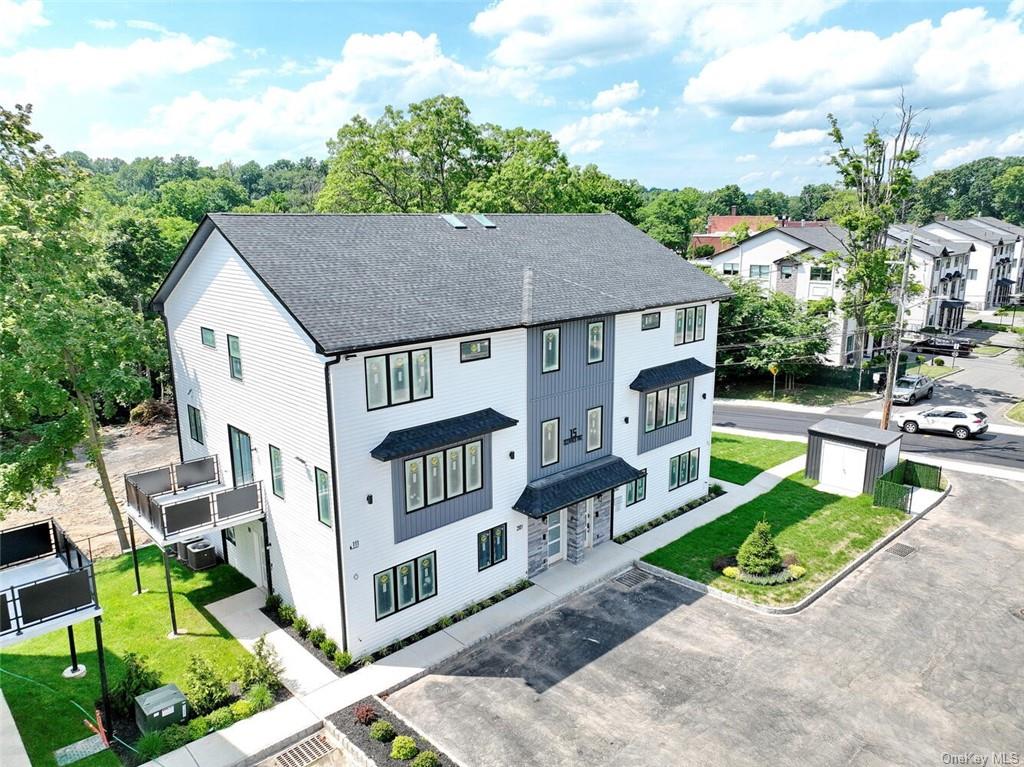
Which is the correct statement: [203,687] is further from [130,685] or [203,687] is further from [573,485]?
[573,485]

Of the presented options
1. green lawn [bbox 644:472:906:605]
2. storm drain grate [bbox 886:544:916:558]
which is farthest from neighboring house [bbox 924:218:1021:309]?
storm drain grate [bbox 886:544:916:558]

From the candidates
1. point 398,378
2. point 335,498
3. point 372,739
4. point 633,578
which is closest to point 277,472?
point 335,498

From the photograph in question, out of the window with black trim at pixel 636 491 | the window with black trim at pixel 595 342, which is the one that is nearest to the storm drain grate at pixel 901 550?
the window with black trim at pixel 636 491

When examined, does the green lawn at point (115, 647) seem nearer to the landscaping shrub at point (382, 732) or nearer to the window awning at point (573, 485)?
the landscaping shrub at point (382, 732)

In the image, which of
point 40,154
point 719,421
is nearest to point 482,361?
point 40,154

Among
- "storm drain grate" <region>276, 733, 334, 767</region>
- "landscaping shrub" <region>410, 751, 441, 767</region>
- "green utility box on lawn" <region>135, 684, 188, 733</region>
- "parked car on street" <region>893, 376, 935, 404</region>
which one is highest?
"parked car on street" <region>893, 376, 935, 404</region>

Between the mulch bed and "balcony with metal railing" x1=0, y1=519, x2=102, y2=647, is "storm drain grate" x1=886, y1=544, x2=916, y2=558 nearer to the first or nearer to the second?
the mulch bed
